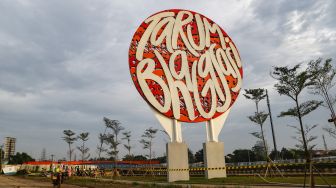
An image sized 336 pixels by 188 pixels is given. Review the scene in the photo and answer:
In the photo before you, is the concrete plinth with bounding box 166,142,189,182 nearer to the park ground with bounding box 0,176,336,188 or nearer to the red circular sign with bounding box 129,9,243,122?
the park ground with bounding box 0,176,336,188

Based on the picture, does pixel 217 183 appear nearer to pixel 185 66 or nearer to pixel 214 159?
pixel 214 159

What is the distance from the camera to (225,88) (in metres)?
23.3

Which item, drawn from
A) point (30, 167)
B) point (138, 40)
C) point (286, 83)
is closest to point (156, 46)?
point (138, 40)

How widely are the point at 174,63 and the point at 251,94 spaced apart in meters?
12.8

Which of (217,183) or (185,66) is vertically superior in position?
(185,66)

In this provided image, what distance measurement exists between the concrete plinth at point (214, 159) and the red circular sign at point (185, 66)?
1.99m

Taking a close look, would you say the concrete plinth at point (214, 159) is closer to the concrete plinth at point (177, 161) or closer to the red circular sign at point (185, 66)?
the concrete plinth at point (177, 161)

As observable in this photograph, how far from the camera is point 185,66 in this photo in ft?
71.5

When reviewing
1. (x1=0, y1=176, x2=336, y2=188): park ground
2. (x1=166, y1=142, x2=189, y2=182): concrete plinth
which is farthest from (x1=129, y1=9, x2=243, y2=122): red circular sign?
(x1=0, y1=176, x2=336, y2=188): park ground

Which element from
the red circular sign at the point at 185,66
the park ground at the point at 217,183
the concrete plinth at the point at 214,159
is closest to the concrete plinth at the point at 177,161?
the park ground at the point at 217,183

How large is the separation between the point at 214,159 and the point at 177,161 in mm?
2956

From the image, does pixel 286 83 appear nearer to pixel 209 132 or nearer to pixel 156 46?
pixel 209 132

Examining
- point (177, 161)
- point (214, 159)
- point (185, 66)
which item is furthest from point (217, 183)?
point (185, 66)

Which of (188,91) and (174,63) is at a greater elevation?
(174,63)
